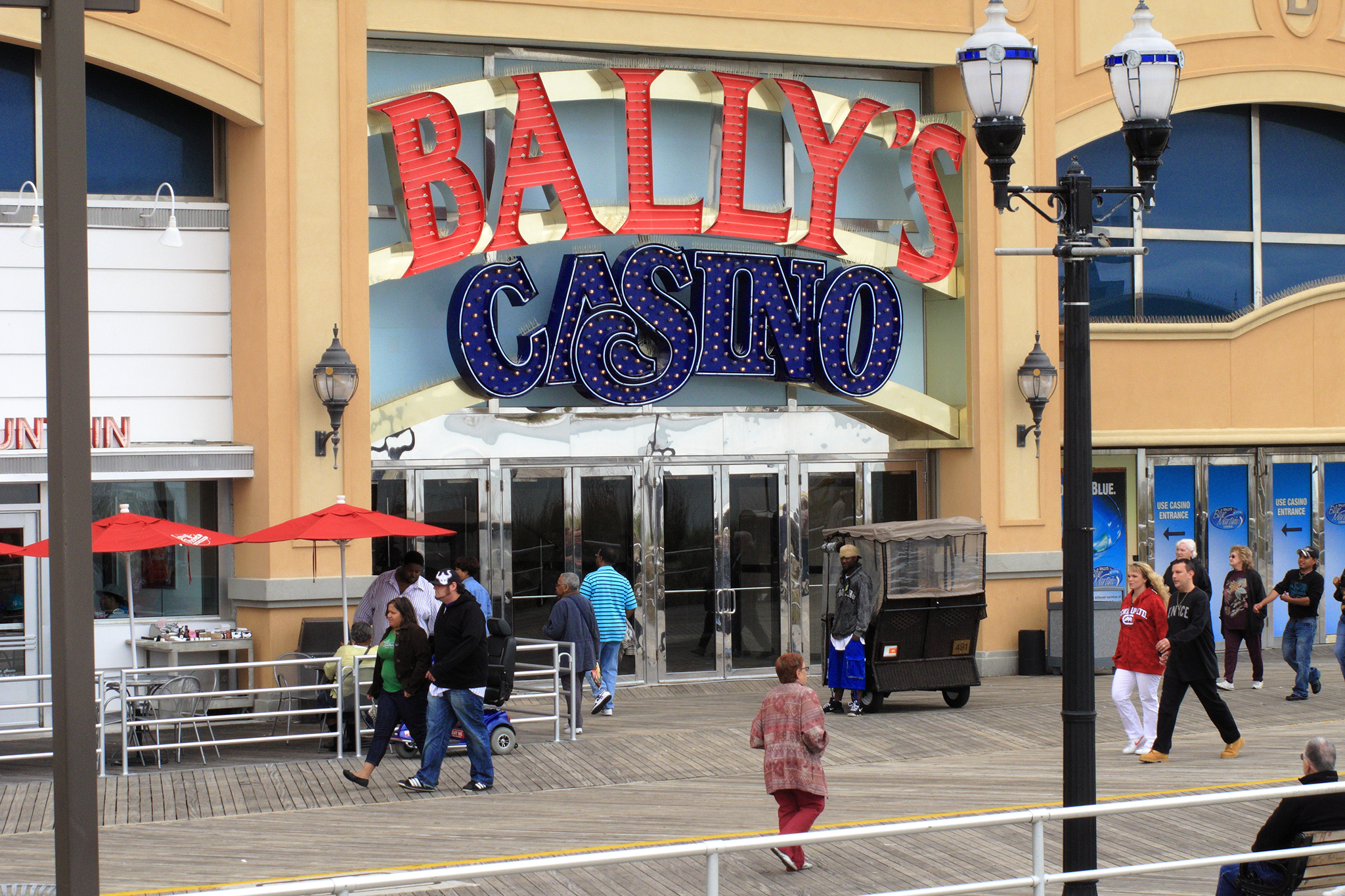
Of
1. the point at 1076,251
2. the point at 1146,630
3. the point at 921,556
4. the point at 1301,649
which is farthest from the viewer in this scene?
the point at 1301,649

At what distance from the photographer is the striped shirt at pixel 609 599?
1717cm

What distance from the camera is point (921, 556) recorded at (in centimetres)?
1700

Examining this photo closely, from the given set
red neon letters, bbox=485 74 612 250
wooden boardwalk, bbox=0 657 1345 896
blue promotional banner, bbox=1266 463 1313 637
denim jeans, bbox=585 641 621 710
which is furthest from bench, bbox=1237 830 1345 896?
blue promotional banner, bbox=1266 463 1313 637

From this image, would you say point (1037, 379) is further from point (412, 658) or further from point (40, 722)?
point (40, 722)

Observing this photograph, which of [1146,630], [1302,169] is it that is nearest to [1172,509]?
[1302,169]

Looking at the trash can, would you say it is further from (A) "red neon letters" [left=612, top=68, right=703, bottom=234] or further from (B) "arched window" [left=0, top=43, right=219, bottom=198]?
(B) "arched window" [left=0, top=43, right=219, bottom=198]

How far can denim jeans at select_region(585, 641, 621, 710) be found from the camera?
17.2 meters

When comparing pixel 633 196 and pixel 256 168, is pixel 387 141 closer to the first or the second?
pixel 256 168

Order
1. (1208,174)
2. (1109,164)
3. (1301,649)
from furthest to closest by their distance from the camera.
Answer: (1208,174) → (1109,164) → (1301,649)

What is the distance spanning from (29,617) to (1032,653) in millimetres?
12298

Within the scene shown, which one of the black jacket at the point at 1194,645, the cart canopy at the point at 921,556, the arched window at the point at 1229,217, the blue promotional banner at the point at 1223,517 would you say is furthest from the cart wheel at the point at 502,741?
the blue promotional banner at the point at 1223,517

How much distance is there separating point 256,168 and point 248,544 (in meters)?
4.24

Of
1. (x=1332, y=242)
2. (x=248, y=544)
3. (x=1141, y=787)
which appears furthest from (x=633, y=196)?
(x=1332, y=242)

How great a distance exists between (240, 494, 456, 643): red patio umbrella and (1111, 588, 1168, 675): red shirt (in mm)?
6927
